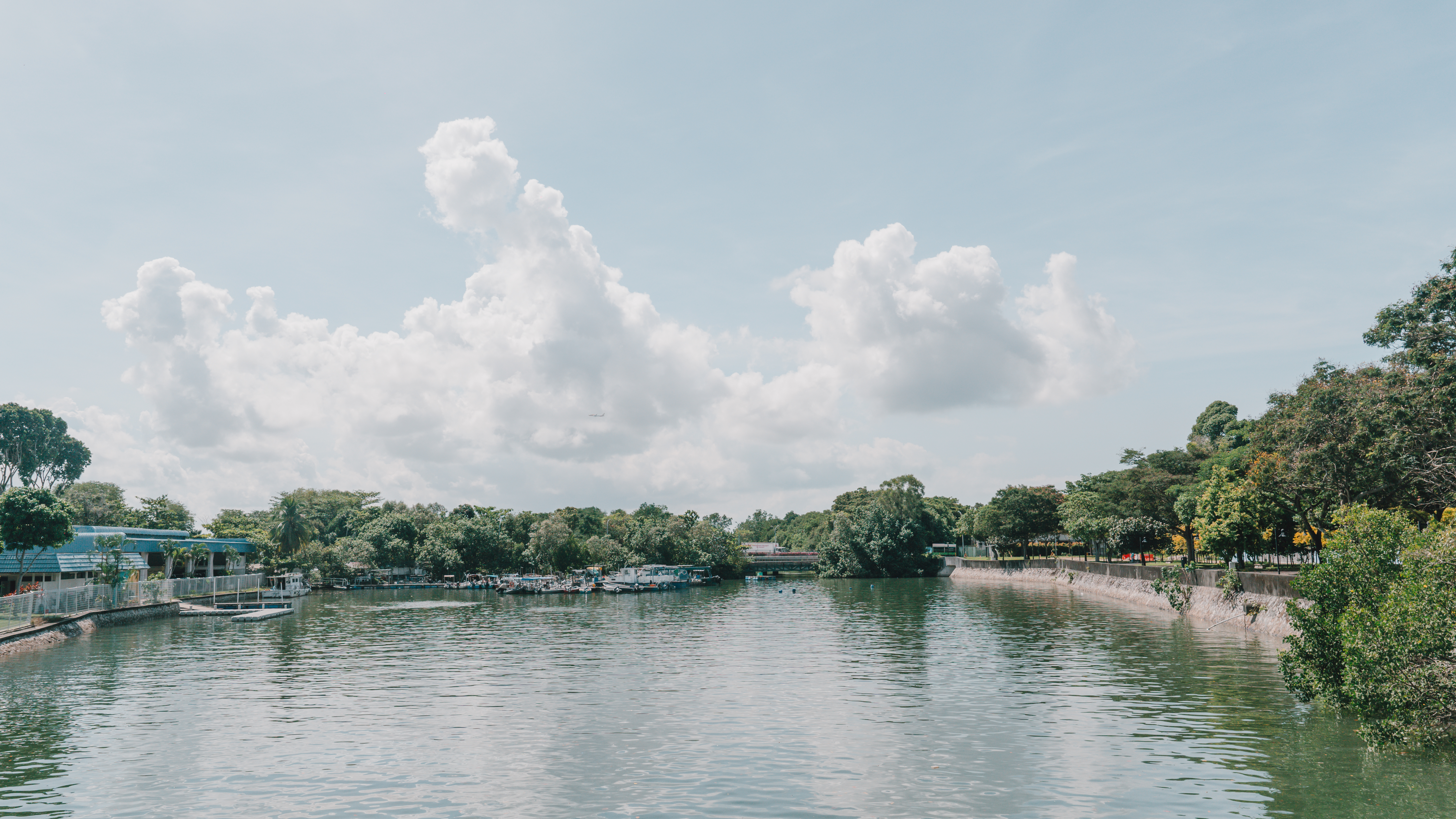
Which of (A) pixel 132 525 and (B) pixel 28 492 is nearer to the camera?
(B) pixel 28 492

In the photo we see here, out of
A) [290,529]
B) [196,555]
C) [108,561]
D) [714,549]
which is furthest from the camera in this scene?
[714,549]

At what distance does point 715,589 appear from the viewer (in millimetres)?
157500

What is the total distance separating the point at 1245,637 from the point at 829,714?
3859 centimetres

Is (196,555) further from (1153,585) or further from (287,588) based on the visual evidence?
(1153,585)

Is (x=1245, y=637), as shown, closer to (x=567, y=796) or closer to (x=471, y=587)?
(x=567, y=796)

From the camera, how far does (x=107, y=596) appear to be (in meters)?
77.6

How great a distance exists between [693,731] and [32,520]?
6569 centimetres

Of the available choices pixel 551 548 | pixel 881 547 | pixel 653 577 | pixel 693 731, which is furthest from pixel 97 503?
pixel 693 731

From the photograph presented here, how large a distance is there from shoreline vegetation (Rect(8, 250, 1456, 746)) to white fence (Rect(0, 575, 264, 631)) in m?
5.55

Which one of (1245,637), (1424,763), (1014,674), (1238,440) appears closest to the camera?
(1424,763)

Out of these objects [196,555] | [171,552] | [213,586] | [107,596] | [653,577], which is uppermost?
[171,552]

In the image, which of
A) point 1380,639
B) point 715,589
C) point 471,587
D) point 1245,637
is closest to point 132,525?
point 471,587

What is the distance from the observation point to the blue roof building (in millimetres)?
83750

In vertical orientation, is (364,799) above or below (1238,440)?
below
